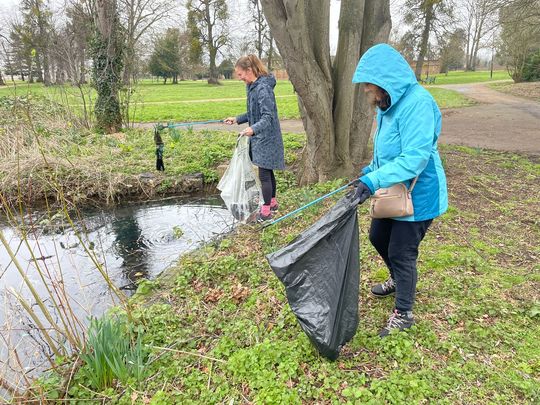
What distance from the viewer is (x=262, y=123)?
4180 millimetres

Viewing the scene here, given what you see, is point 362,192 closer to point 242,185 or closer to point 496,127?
point 242,185

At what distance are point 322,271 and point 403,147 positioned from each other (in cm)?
83

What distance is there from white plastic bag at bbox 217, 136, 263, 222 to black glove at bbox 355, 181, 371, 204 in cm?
252

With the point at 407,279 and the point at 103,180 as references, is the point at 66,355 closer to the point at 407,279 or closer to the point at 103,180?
the point at 407,279

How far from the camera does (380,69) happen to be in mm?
2193

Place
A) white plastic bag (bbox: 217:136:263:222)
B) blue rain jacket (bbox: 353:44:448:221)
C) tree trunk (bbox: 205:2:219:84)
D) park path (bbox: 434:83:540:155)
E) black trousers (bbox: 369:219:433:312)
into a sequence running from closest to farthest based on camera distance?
1. blue rain jacket (bbox: 353:44:448:221)
2. black trousers (bbox: 369:219:433:312)
3. white plastic bag (bbox: 217:136:263:222)
4. park path (bbox: 434:83:540:155)
5. tree trunk (bbox: 205:2:219:84)

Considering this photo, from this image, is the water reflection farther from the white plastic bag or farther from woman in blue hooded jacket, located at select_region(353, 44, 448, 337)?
woman in blue hooded jacket, located at select_region(353, 44, 448, 337)

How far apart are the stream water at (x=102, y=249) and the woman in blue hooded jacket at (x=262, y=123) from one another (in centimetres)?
102

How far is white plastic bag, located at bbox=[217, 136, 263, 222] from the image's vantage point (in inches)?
183

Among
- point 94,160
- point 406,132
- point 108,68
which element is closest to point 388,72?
point 406,132

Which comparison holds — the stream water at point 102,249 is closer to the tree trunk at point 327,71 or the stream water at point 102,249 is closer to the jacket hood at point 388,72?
the tree trunk at point 327,71

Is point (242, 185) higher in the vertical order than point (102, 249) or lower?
higher

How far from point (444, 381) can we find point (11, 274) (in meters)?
4.43

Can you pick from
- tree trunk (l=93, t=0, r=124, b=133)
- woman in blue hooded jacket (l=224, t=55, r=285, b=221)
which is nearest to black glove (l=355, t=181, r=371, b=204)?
woman in blue hooded jacket (l=224, t=55, r=285, b=221)
